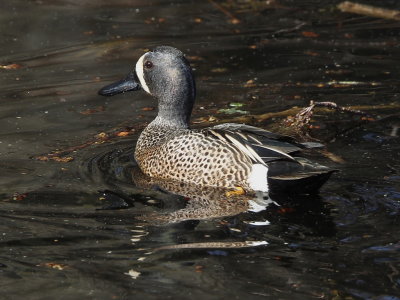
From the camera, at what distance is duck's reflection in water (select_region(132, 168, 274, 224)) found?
6699mm

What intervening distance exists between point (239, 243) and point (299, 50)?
228 inches

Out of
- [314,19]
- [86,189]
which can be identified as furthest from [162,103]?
[314,19]

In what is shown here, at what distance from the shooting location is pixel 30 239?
6.18 meters

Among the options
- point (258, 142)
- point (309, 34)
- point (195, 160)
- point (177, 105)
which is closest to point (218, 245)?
point (258, 142)

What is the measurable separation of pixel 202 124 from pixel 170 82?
0.83m

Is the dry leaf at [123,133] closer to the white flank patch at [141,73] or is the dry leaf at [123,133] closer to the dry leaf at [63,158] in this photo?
the white flank patch at [141,73]

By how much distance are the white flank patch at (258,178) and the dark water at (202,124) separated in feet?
0.98

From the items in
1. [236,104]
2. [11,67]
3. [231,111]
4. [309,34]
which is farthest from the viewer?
[309,34]

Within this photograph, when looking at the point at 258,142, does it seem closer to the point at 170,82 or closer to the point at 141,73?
the point at 170,82

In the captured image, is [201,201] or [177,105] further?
[177,105]

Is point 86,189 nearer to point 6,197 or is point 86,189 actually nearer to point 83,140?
point 6,197

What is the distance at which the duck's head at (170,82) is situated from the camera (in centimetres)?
830

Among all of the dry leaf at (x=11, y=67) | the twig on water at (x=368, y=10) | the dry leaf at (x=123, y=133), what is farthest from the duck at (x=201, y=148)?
the twig on water at (x=368, y=10)

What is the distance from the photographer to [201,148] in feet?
25.1
